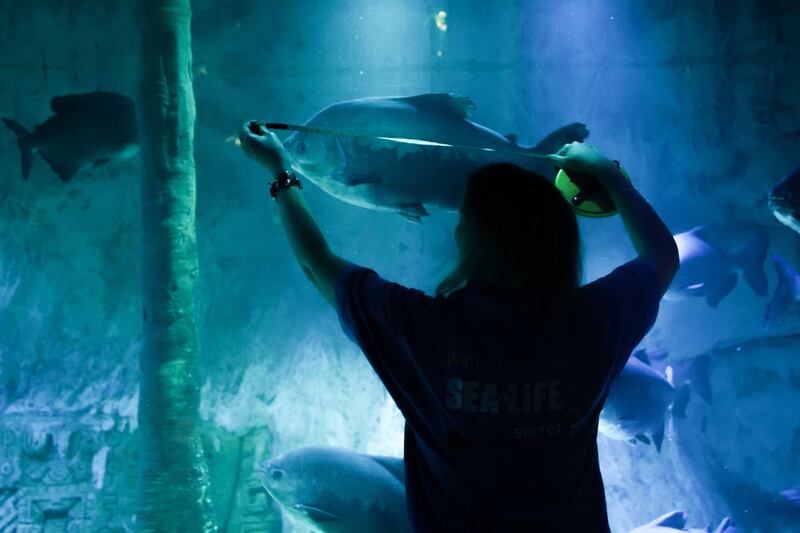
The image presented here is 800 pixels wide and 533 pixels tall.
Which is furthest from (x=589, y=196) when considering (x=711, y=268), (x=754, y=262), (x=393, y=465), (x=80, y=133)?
(x=754, y=262)

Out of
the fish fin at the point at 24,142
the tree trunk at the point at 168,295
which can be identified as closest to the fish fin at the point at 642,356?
the tree trunk at the point at 168,295

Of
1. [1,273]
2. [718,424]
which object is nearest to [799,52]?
[718,424]

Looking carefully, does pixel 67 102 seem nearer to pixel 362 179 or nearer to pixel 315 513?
pixel 362 179

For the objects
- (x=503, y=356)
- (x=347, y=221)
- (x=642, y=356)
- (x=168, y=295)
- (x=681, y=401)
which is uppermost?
(x=347, y=221)

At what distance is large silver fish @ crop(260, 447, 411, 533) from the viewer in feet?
13.0

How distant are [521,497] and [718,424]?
7.62 metres

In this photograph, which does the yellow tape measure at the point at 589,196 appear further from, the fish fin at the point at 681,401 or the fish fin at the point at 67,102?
the fish fin at the point at 681,401

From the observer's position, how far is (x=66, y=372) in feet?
22.9

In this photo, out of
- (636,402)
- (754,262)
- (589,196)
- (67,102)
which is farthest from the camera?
(754,262)

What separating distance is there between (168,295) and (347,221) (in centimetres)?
330

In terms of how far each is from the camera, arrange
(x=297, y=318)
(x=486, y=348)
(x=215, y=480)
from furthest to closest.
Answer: (x=297, y=318) → (x=215, y=480) → (x=486, y=348)

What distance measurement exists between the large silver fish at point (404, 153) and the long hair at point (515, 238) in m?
2.25

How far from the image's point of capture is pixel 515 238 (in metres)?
1.39

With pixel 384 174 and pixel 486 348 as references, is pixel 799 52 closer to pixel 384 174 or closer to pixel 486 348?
pixel 384 174
